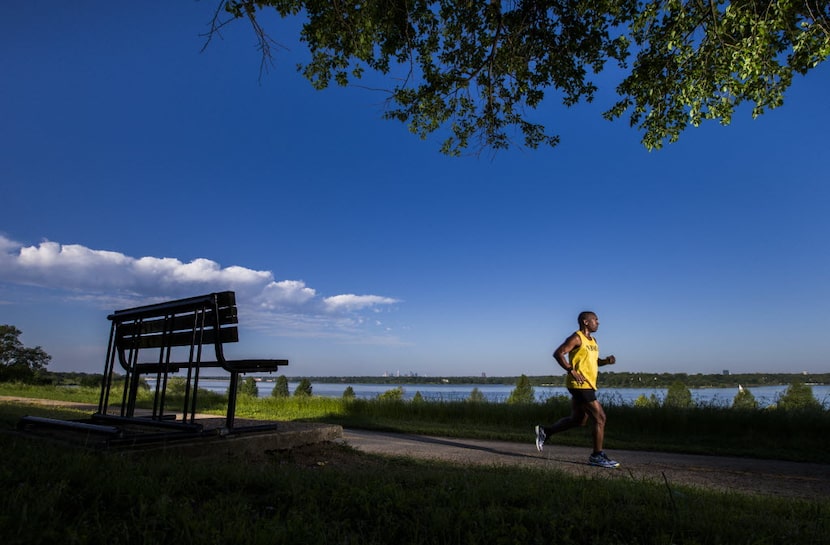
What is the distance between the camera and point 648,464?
265 inches

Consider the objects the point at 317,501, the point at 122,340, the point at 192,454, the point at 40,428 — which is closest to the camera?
the point at 317,501

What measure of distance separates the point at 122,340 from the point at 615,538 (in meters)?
Result: 6.63

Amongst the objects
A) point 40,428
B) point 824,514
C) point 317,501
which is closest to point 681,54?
point 824,514

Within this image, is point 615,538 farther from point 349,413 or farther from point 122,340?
point 349,413

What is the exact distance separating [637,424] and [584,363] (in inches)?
212

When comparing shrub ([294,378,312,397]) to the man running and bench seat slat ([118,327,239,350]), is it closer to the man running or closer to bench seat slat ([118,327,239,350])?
bench seat slat ([118,327,239,350])

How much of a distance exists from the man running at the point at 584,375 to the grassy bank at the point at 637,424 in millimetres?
2391

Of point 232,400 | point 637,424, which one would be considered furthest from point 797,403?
point 232,400

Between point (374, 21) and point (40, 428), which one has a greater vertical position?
point (374, 21)

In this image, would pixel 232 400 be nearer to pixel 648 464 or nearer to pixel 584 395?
A: pixel 584 395

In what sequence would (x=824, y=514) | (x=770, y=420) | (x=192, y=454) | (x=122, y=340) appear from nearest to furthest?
(x=824, y=514) < (x=192, y=454) < (x=122, y=340) < (x=770, y=420)

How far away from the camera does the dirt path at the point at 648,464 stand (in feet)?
17.9

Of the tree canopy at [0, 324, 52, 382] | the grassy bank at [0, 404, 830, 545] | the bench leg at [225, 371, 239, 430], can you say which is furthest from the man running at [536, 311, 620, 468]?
the tree canopy at [0, 324, 52, 382]

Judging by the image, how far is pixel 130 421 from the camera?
5.52 metres
